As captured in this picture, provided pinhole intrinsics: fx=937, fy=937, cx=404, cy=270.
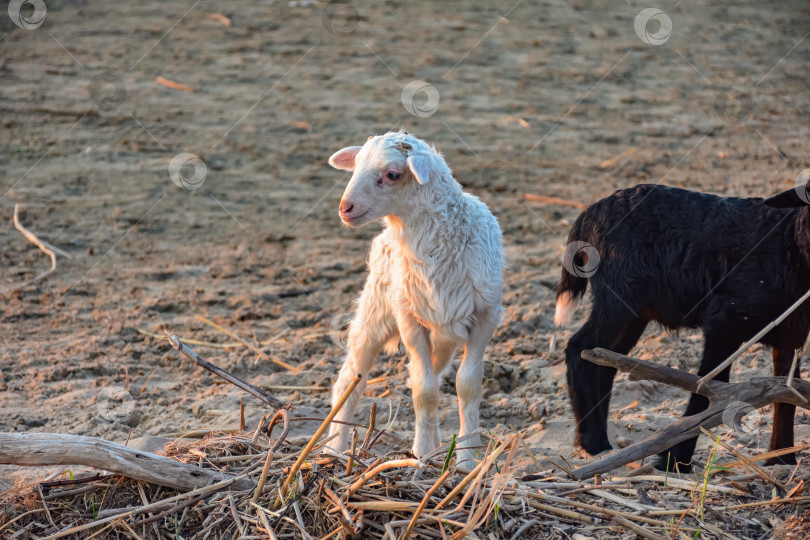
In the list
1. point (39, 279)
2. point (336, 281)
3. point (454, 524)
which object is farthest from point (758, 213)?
point (39, 279)

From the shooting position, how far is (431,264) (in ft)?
16.8

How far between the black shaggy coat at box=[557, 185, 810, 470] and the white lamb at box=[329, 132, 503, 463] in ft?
2.29

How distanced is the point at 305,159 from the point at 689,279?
6.24 meters

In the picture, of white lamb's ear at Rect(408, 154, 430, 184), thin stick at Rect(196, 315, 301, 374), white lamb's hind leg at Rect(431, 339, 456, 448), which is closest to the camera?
white lamb's ear at Rect(408, 154, 430, 184)

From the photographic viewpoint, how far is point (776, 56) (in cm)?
1319

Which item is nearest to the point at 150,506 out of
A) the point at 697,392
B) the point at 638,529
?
the point at 638,529

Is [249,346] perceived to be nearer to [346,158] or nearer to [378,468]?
[346,158]

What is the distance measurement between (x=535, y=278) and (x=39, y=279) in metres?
4.39

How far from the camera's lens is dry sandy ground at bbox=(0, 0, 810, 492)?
6.59 metres

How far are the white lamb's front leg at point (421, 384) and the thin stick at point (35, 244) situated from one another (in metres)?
4.40

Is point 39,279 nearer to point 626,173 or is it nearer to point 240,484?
point 240,484

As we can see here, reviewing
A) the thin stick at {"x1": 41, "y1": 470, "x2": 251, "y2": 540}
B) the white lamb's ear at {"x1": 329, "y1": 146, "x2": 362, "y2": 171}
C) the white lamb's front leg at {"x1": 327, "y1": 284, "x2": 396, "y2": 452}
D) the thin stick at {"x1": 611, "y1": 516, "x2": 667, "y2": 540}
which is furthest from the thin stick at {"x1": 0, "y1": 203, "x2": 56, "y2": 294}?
the thin stick at {"x1": 611, "y1": 516, "x2": 667, "y2": 540}

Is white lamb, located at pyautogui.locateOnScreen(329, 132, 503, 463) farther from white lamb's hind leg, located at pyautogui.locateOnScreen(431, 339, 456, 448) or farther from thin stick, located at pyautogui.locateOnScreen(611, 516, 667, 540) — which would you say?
thin stick, located at pyautogui.locateOnScreen(611, 516, 667, 540)

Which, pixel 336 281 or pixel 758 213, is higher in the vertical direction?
pixel 758 213
